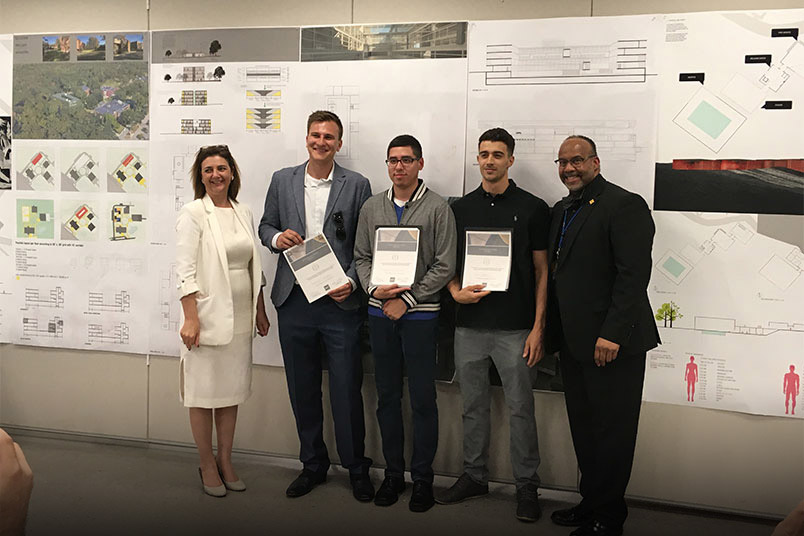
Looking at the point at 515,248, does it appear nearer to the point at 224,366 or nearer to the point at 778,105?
the point at 778,105

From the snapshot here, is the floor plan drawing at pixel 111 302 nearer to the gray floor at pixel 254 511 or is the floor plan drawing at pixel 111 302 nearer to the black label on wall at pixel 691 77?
the gray floor at pixel 254 511

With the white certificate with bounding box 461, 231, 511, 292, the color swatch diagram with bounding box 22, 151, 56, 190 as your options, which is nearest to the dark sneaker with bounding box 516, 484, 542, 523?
the white certificate with bounding box 461, 231, 511, 292

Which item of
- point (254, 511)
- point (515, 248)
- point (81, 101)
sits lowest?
point (254, 511)

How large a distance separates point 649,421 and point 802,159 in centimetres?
146

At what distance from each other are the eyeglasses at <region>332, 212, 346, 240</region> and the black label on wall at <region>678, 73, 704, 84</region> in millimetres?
1805

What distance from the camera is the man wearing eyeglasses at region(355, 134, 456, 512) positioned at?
3.21 m

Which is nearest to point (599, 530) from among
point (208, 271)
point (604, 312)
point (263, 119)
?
point (604, 312)

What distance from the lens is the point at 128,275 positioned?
4062 millimetres

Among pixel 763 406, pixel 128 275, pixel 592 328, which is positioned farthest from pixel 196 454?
pixel 763 406

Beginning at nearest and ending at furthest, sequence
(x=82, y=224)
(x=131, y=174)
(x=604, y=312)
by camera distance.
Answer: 1. (x=604, y=312)
2. (x=131, y=174)
3. (x=82, y=224)

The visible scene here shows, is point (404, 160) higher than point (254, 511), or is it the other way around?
point (404, 160)

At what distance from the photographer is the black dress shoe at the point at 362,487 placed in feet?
11.1

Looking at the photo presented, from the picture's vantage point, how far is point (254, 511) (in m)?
3.24

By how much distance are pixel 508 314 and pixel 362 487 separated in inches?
46.0
